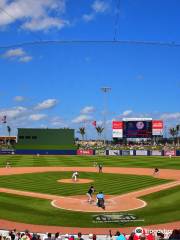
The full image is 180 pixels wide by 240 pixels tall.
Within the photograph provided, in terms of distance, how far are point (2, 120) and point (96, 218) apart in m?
89.6

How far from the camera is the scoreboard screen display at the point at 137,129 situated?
396 ft

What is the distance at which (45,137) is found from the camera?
12481 cm

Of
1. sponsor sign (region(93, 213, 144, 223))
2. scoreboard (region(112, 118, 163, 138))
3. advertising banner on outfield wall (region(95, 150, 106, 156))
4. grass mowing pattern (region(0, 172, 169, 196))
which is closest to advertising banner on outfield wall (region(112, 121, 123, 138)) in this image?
scoreboard (region(112, 118, 163, 138))

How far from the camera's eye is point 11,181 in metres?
45.5

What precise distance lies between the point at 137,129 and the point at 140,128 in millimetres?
1151

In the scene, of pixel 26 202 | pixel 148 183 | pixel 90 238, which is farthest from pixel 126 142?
pixel 90 238

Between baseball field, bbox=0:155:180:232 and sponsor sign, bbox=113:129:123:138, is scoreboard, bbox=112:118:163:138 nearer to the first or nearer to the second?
sponsor sign, bbox=113:129:123:138

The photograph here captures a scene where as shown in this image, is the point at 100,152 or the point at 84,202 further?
the point at 100,152


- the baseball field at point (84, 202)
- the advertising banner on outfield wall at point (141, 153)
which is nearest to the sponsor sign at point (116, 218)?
the baseball field at point (84, 202)

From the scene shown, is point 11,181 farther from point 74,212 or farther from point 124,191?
point 74,212

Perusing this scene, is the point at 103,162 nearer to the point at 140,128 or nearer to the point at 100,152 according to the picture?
the point at 100,152

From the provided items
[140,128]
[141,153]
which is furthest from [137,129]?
[141,153]

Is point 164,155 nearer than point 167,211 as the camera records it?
No

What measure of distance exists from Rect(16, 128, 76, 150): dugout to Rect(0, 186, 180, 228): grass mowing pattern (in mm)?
88314
